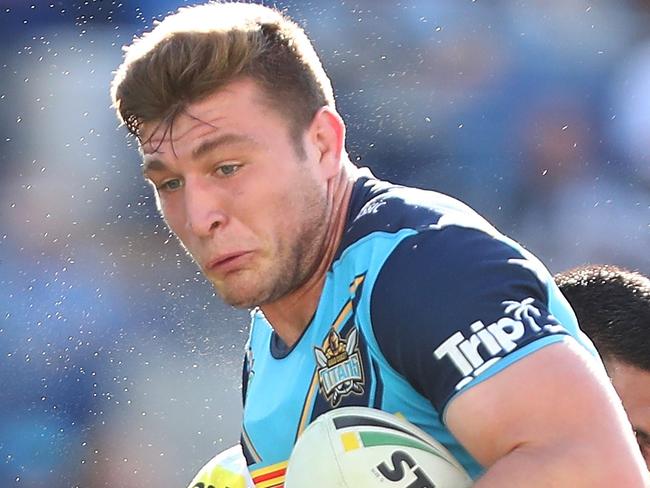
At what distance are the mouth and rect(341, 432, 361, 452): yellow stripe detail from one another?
436 millimetres

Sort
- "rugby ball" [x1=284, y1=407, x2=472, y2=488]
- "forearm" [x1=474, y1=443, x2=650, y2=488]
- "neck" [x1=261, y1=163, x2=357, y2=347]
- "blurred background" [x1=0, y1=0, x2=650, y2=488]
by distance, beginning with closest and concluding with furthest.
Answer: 1. "forearm" [x1=474, y1=443, x2=650, y2=488]
2. "rugby ball" [x1=284, y1=407, x2=472, y2=488]
3. "neck" [x1=261, y1=163, x2=357, y2=347]
4. "blurred background" [x1=0, y1=0, x2=650, y2=488]

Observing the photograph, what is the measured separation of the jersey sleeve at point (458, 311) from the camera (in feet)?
5.76

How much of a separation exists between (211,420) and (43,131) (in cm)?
153

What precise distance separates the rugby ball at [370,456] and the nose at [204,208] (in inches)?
17.6

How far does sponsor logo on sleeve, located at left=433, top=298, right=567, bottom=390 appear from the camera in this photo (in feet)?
5.74

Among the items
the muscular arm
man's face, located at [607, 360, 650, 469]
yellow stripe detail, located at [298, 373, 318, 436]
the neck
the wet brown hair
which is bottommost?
man's face, located at [607, 360, 650, 469]

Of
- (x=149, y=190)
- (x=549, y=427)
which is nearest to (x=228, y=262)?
(x=549, y=427)

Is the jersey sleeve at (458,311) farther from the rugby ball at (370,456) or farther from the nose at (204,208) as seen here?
the nose at (204,208)

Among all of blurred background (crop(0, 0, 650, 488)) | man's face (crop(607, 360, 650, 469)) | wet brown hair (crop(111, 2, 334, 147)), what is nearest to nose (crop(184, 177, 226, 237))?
wet brown hair (crop(111, 2, 334, 147))

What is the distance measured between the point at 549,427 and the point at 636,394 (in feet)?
4.04

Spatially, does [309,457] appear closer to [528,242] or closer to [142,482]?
[142,482]

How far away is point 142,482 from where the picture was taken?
4648 mm

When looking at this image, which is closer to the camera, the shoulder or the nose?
the shoulder

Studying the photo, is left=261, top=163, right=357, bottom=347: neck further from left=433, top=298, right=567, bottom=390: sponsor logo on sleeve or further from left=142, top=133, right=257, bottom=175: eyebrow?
left=433, top=298, right=567, bottom=390: sponsor logo on sleeve
